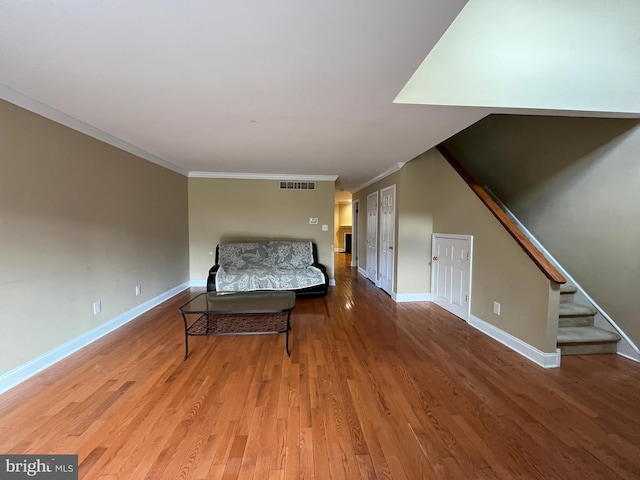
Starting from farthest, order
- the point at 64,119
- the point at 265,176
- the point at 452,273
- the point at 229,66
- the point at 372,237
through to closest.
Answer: the point at 372,237 < the point at 265,176 < the point at 452,273 < the point at 64,119 < the point at 229,66

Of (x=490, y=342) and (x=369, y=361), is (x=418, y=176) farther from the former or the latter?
(x=369, y=361)

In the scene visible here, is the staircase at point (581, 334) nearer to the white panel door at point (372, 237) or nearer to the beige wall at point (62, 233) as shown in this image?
the white panel door at point (372, 237)

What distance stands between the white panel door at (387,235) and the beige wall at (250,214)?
3.34 feet

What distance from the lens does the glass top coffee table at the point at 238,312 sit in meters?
2.54

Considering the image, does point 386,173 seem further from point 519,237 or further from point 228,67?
point 228,67

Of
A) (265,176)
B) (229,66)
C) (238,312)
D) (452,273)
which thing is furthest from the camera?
(265,176)

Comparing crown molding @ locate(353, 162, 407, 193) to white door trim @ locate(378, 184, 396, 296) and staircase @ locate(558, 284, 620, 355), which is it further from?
staircase @ locate(558, 284, 620, 355)

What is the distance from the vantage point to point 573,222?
2975mm

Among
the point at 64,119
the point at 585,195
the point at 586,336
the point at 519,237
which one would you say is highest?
the point at 64,119

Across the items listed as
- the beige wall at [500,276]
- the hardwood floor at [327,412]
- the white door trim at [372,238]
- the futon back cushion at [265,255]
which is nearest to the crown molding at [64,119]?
the futon back cushion at [265,255]

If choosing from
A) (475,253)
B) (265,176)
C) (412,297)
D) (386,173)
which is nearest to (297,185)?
(265,176)

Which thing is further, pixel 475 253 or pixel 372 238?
pixel 372 238

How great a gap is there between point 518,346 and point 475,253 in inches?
43.4

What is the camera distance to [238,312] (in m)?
2.56
